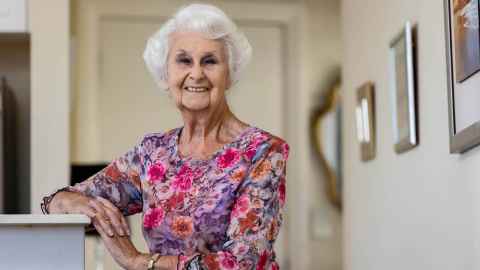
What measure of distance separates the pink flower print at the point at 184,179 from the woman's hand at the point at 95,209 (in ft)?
0.41

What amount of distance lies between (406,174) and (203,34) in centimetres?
120

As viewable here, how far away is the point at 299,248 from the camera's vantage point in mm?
5152

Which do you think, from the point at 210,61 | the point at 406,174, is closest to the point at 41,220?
the point at 210,61

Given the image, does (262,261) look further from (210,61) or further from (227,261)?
(210,61)

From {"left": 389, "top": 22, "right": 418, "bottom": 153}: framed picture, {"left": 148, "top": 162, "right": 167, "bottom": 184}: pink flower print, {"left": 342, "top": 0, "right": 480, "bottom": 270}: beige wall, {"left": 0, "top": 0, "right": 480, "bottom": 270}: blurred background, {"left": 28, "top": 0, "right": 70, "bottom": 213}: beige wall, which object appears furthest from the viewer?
{"left": 28, "top": 0, "right": 70, "bottom": 213}: beige wall

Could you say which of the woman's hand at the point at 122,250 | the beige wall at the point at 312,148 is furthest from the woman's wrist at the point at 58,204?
the beige wall at the point at 312,148

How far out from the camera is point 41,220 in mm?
1686

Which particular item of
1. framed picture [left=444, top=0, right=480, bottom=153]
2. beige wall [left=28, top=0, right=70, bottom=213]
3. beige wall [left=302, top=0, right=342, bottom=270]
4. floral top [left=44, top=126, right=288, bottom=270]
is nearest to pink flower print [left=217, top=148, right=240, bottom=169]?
floral top [left=44, top=126, right=288, bottom=270]

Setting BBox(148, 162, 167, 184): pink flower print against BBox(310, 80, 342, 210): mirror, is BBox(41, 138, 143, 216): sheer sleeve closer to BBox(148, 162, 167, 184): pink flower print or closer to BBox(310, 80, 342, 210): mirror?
BBox(148, 162, 167, 184): pink flower print

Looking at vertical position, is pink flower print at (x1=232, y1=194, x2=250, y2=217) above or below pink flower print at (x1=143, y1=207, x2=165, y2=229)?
above

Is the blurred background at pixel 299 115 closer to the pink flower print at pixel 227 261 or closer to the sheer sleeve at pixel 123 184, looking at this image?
the sheer sleeve at pixel 123 184

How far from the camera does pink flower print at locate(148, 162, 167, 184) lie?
1.90m

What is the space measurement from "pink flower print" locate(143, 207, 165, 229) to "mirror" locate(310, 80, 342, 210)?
10.9 feet

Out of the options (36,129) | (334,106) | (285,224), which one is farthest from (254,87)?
(36,129)
